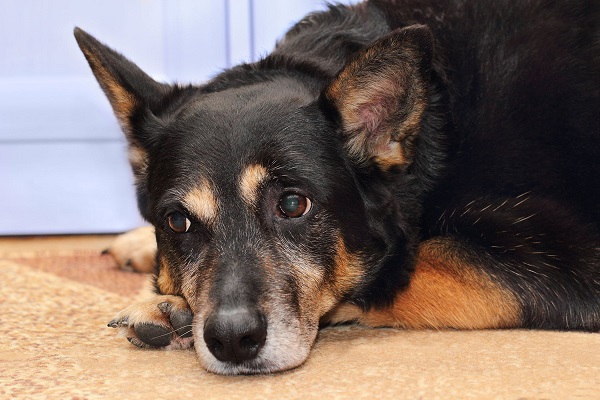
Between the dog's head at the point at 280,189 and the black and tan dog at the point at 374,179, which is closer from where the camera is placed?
the dog's head at the point at 280,189

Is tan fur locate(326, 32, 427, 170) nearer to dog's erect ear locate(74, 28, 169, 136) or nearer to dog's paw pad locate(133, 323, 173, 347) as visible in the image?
dog's erect ear locate(74, 28, 169, 136)

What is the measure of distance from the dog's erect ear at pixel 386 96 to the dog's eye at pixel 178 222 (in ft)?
1.79

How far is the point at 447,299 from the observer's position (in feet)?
8.04

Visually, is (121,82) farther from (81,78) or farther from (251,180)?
(81,78)

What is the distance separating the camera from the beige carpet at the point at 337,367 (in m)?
1.86

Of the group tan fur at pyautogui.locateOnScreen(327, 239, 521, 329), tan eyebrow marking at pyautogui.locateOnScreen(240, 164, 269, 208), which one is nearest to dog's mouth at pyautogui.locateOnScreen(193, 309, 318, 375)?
tan eyebrow marking at pyautogui.locateOnScreen(240, 164, 269, 208)

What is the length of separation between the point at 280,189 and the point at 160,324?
575 mm

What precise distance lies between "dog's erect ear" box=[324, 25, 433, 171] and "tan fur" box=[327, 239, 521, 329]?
343 mm

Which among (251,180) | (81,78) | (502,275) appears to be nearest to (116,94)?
(251,180)

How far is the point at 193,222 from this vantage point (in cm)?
227

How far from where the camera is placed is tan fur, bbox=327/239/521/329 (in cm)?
244

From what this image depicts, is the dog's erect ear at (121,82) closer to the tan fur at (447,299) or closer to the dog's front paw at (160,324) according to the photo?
the dog's front paw at (160,324)

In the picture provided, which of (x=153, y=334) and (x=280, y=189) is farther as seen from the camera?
(x=153, y=334)

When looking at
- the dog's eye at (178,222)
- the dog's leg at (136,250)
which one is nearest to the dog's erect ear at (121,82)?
the dog's eye at (178,222)
